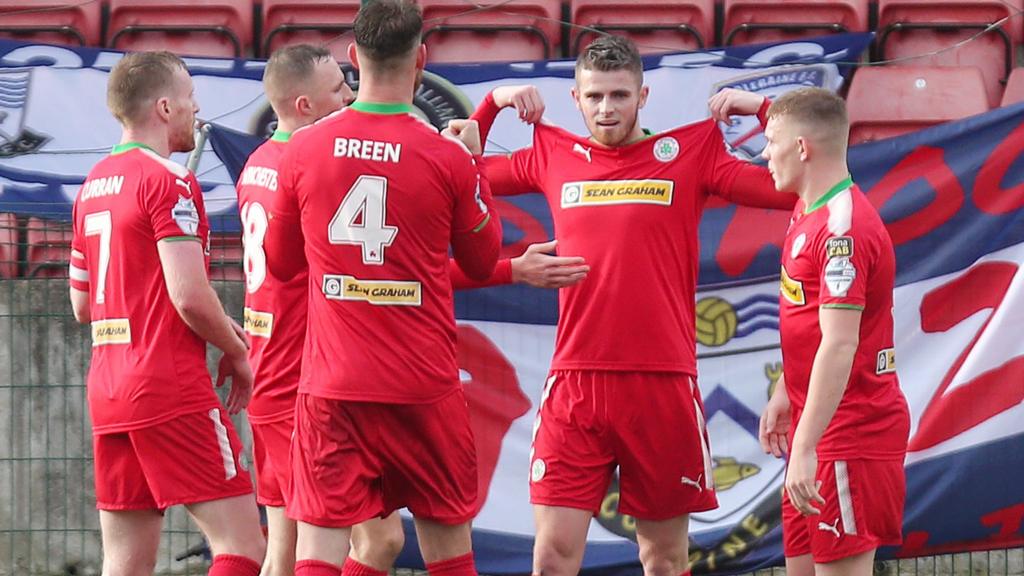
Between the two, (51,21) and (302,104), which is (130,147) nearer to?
(302,104)

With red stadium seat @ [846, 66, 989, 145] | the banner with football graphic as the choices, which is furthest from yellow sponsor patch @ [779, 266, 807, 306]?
red stadium seat @ [846, 66, 989, 145]

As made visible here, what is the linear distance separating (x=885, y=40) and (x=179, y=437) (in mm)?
5852

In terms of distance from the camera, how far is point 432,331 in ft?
14.2

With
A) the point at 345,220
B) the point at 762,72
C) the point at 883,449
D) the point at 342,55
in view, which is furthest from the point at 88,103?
the point at 883,449

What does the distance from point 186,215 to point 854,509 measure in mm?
2376

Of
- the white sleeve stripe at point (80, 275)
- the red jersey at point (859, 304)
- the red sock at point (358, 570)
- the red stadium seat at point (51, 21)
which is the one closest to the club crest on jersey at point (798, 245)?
the red jersey at point (859, 304)

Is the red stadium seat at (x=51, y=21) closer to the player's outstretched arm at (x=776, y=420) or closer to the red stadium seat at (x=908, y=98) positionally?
the red stadium seat at (x=908, y=98)

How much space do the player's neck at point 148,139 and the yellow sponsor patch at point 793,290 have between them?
2191mm

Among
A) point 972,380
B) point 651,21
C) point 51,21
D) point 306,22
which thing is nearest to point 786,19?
point 651,21

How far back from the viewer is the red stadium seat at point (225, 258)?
7031 millimetres

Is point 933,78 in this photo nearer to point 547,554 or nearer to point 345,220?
point 547,554

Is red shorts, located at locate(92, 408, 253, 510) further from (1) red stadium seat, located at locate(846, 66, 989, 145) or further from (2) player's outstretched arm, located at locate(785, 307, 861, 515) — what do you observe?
(1) red stadium seat, located at locate(846, 66, 989, 145)

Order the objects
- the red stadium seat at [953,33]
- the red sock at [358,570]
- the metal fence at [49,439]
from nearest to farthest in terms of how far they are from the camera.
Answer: the red sock at [358,570] → the metal fence at [49,439] → the red stadium seat at [953,33]

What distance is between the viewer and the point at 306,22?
902 cm
